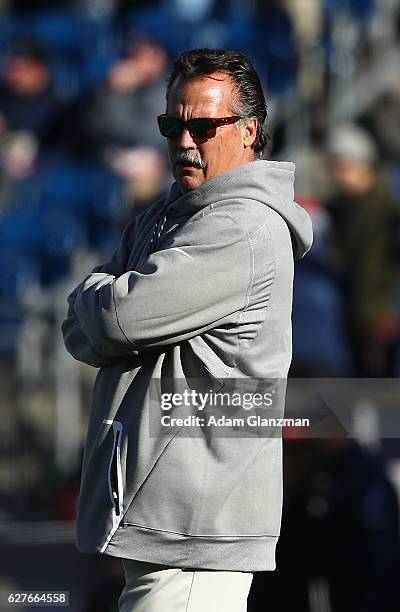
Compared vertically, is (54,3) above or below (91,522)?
above

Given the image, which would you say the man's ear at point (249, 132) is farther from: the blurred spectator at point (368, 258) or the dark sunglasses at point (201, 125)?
the blurred spectator at point (368, 258)

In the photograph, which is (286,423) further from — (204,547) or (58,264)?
(58,264)

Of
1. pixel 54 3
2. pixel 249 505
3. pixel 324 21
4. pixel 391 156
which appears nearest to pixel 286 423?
pixel 249 505

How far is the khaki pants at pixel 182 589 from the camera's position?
1.97 meters

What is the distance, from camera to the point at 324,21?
6957 millimetres

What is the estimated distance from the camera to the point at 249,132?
2123 millimetres

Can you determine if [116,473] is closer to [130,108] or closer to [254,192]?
[254,192]

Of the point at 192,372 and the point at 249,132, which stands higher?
the point at 249,132

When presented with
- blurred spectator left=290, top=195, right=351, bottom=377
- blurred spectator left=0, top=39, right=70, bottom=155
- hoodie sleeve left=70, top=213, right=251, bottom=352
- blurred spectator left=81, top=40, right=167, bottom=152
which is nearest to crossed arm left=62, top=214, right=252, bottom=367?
hoodie sleeve left=70, top=213, right=251, bottom=352

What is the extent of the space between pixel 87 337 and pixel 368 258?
10.8ft

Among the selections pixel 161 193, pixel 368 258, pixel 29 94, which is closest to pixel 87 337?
pixel 368 258

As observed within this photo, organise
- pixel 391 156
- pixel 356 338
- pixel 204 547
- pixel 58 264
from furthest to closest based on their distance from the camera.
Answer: pixel 58 264
pixel 391 156
pixel 356 338
pixel 204 547

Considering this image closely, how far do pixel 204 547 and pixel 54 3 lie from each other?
6.09m

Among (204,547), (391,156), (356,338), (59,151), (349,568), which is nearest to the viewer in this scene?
(204,547)
